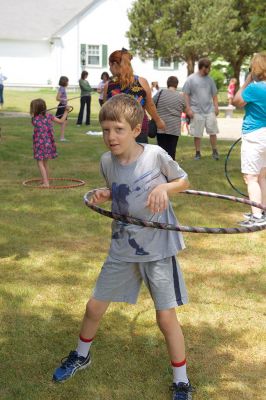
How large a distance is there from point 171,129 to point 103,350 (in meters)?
6.93

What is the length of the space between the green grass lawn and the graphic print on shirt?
93 centimetres

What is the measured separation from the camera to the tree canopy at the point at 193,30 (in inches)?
1316

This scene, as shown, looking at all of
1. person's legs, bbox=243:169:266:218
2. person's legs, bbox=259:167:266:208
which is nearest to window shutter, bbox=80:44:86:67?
person's legs, bbox=259:167:266:208

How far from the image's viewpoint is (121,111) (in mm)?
3451

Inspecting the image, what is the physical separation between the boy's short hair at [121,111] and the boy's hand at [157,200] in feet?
1.39

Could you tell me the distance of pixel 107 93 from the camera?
281 inches

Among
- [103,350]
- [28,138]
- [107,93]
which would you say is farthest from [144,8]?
[103,350]

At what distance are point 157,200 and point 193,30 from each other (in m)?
33.1

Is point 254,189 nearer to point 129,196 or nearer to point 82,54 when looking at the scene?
point 129,196

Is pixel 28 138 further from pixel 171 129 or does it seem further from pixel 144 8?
pixel 144 8

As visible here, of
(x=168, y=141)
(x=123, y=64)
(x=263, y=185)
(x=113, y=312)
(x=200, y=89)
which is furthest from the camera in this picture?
(x=200, y=89)

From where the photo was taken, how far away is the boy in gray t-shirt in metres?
3.49

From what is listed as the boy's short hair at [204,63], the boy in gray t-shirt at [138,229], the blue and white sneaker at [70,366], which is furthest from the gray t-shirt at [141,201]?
the boy's short hair at [204,63]

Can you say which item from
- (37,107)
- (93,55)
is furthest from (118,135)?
(93,55)
